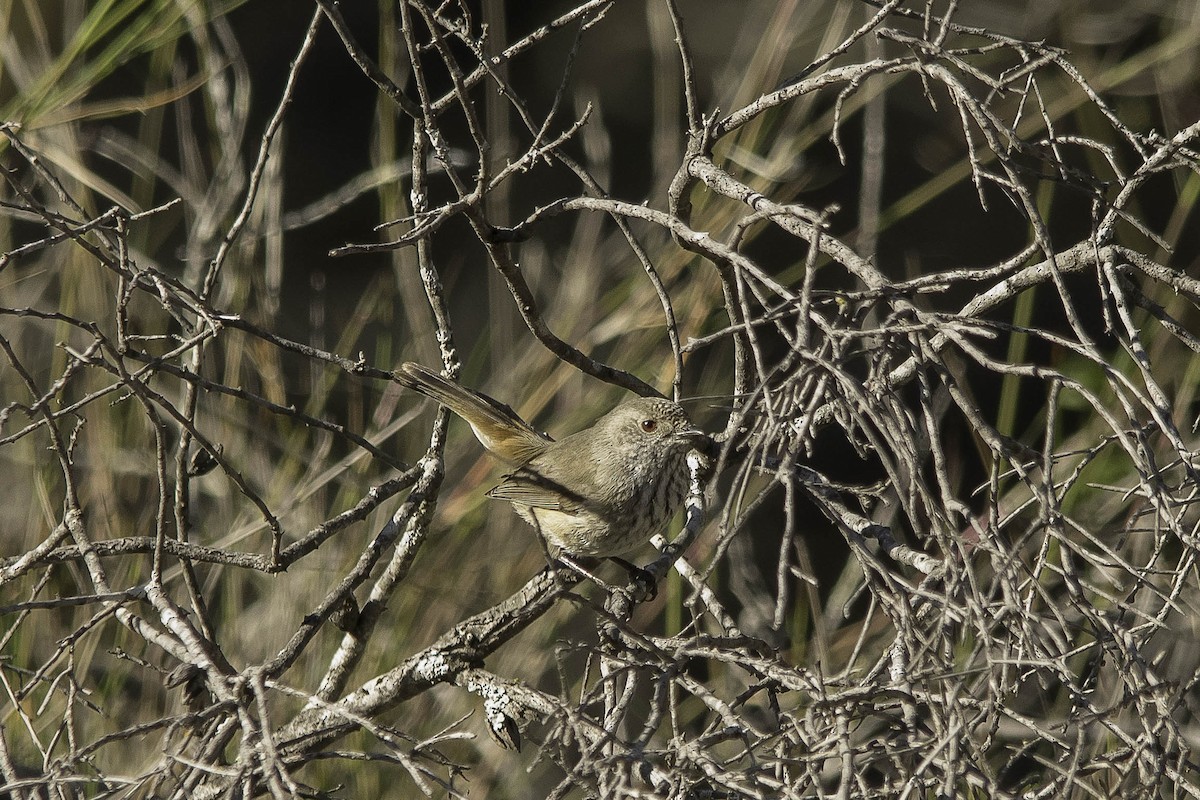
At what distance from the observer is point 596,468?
13.1 ft

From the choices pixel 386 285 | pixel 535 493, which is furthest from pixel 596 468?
pixel 386 285

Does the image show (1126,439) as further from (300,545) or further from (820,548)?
(820,548)

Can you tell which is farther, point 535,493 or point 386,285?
point 386,285

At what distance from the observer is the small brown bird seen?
12.2ft

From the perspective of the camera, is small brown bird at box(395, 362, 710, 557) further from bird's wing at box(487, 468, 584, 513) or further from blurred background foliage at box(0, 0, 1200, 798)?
blurred background foliage at box(0, 0, 1200, 798)

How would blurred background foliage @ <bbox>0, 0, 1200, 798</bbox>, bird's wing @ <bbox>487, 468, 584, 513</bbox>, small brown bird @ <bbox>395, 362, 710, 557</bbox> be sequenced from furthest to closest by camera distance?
blurred background foliage @ <bbox>0, 0, 1200, 798</bbox>, bird's wing @ <bbox>487, 468, 584, 513</bbox>, small brown bird @ <bbox>395, 362, 710, 557</bbox>

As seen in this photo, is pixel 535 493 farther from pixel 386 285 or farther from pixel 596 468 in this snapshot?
pixel 386 285

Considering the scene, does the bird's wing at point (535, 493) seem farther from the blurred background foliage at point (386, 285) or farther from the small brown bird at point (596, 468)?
the blurred background foliage at point (386, 285)

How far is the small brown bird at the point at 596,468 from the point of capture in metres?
3.71

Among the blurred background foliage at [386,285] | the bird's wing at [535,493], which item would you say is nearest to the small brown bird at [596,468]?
the bird's wing at [535,493]

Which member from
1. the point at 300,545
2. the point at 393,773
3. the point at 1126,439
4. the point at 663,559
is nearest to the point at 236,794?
the point at 300,545

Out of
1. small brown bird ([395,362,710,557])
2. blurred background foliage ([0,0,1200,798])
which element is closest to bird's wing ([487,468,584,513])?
small brown bird ([395,362,710,557])

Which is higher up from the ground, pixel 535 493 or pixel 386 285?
pixel 386 285

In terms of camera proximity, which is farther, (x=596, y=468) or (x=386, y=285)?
(x=386, y=285)
